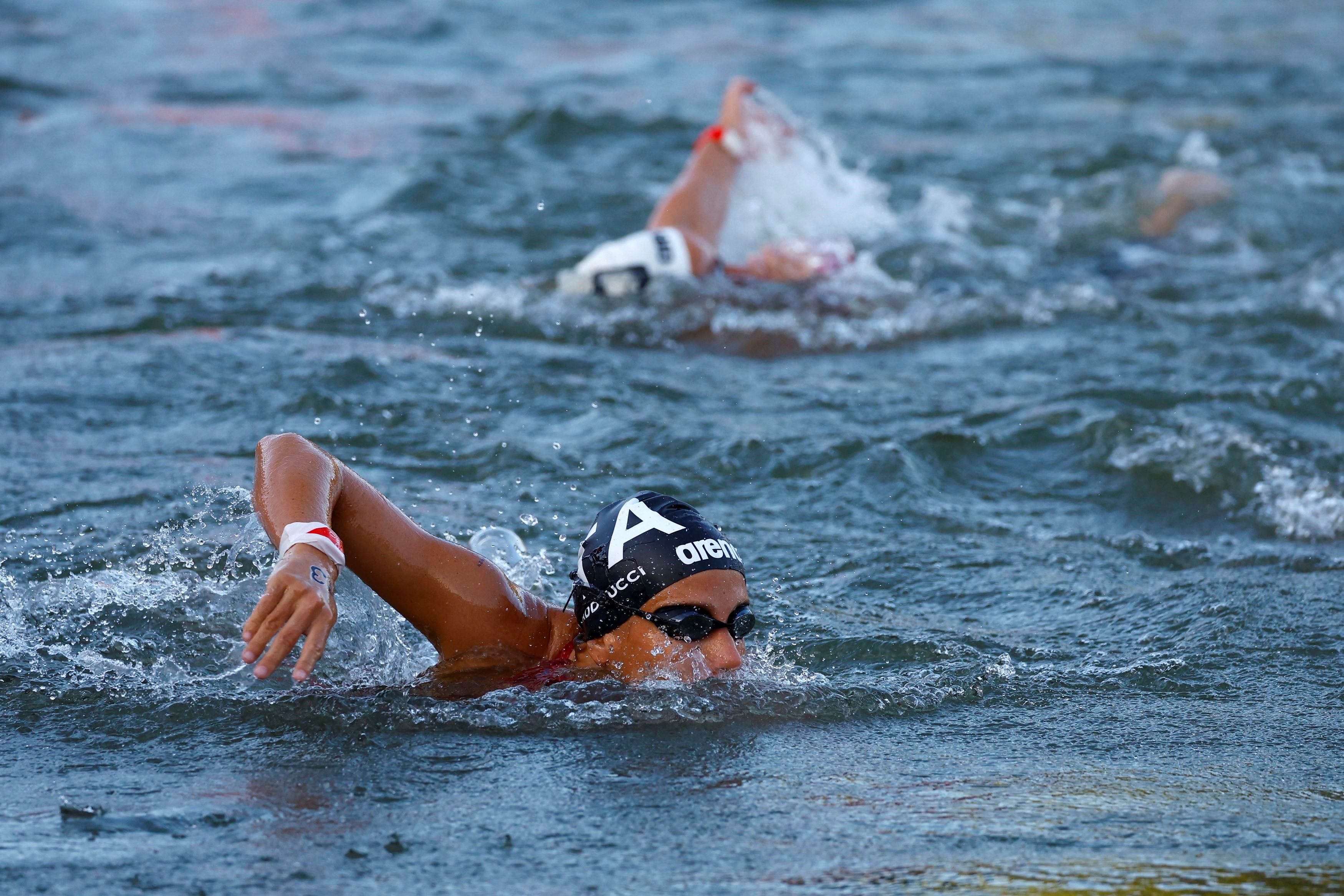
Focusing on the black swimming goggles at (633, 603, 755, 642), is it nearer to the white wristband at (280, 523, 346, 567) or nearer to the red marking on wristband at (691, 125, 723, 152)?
the white wristband at (280, 523, 346, 567)

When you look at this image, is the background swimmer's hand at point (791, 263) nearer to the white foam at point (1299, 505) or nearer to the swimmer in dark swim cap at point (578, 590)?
the white foam at point (1299, 505)

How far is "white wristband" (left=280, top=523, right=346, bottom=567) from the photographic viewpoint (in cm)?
367

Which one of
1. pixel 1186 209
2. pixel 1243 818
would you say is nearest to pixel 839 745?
pixel 1243 818

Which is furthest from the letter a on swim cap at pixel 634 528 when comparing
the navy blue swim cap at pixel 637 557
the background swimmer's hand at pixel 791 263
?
the background swimmer's hand at pixel 791 263

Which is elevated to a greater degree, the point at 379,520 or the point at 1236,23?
the point at 1236,23

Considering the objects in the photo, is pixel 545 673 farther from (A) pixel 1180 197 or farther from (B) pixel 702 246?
(A) pixel 1180 197

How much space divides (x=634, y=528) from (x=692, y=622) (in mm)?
345

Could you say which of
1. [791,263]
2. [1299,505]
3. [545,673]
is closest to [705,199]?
[791,263]

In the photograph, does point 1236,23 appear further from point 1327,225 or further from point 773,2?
point 1327,225

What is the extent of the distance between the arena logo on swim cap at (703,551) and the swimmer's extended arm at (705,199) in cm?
491

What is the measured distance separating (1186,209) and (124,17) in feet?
51.0

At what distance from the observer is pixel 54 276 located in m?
9.80

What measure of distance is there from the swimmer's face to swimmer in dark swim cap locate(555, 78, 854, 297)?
4801 millimetres

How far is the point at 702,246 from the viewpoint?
9.33 meters
